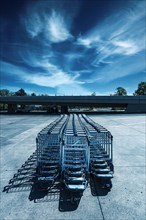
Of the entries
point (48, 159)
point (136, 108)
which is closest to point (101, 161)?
point (48, 159)

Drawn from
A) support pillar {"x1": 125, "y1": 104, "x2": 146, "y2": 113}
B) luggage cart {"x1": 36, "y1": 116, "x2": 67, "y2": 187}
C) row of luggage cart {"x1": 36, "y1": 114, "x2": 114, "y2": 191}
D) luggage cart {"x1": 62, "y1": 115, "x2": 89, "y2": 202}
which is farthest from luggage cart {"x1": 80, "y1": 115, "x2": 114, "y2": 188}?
support pillar {"x1": 125, "y1": 104, "x2": 146, "y2": 113}

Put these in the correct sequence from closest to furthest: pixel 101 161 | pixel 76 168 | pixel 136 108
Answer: pixel 76 168 → pixel 101 161 → pixel 136 108

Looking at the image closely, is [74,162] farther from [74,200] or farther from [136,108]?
[136,108]

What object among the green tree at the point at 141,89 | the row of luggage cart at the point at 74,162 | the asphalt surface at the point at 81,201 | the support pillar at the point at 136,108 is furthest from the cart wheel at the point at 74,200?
the green tree at the point at 141,89

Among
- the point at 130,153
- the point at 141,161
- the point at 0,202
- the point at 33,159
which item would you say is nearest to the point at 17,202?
the point at 0,202

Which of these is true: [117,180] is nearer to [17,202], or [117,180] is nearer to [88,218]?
[88,218]

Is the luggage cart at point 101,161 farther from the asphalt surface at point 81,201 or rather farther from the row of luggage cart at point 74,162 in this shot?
the asphalt surface at point 81,201

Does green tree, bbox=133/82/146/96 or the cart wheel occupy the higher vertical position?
green tree, bbox=133/82/146/96

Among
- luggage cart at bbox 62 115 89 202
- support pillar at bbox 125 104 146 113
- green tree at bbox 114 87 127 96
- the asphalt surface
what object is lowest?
the asphalt surface

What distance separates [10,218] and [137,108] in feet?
148

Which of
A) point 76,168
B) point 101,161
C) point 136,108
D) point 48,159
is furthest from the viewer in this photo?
point 136,108

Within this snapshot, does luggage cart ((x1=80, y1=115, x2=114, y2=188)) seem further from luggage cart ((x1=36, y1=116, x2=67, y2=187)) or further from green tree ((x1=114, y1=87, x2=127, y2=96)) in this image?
green tree ((x1=114, y1=87, x2=127, y2=96))

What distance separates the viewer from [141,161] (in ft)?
21.2

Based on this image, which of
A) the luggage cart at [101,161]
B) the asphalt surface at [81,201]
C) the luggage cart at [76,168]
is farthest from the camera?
the luggage cart at [101,161]
